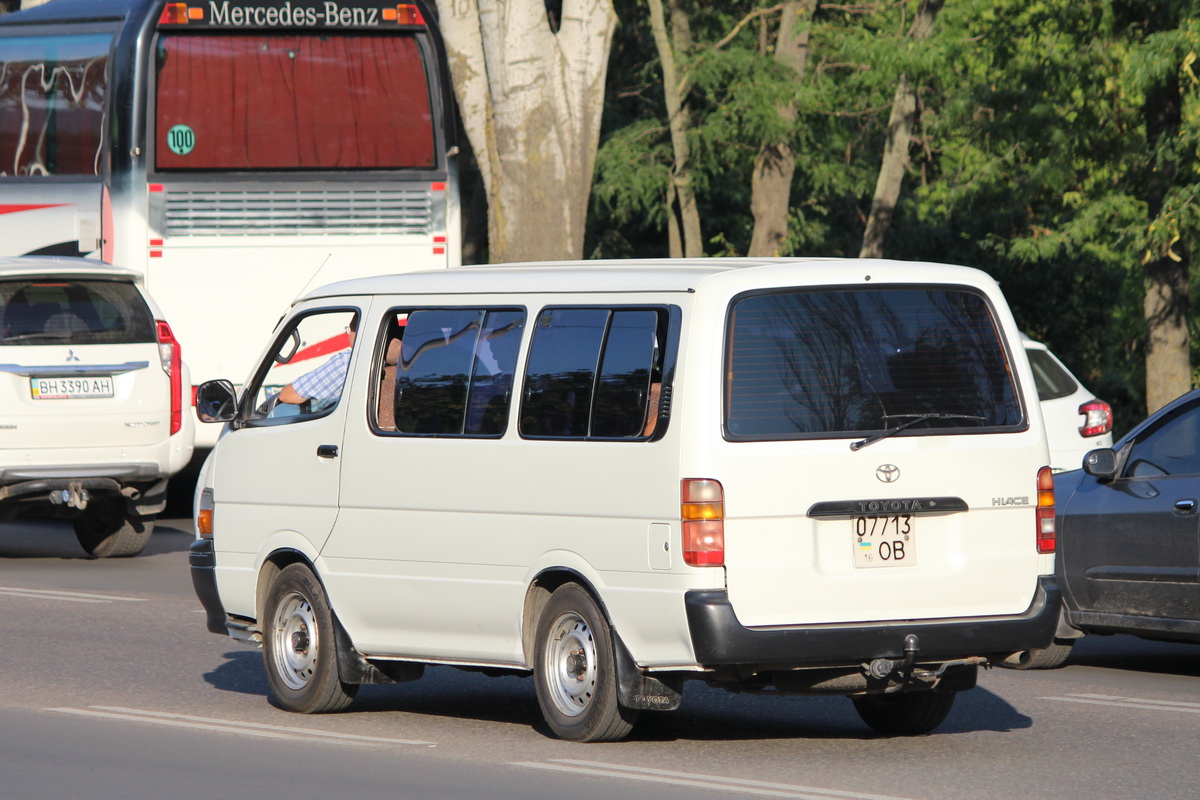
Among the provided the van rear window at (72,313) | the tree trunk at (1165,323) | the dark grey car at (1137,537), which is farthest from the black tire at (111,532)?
the tree trunk at (1165,323)

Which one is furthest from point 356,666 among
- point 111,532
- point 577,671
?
point 111,532

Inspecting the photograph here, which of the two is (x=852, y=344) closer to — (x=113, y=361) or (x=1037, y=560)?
(x=1037, y=560)

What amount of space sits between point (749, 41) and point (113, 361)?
72.3 ft

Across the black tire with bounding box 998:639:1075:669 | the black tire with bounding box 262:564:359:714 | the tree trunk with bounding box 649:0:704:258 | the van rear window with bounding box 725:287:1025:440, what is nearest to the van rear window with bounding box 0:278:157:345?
the black tire with bounding box 262:564:359:714

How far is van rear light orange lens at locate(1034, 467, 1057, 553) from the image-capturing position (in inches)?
313

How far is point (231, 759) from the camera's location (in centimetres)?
796

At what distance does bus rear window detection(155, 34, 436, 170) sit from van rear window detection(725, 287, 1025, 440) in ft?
36.7

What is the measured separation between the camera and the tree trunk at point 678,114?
3153 centimetres

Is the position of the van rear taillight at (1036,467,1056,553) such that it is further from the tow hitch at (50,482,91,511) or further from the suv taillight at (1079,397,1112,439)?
the tow hitch at (50,482,91,511)

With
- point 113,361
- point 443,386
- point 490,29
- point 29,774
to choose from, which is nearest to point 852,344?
point 443,386

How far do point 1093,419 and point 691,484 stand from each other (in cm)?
868

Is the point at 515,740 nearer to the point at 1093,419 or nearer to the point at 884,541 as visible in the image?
the point at 884,541

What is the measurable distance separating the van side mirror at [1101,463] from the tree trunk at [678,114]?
70.3 feet

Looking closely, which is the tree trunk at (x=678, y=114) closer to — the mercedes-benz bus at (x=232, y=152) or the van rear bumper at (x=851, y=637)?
the mercedes-benz bus at (x=232, y=152)
